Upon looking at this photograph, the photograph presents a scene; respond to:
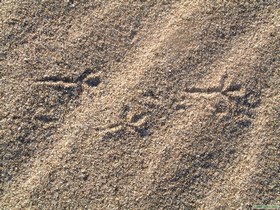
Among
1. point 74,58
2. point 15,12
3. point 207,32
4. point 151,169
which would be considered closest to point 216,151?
point 151,169

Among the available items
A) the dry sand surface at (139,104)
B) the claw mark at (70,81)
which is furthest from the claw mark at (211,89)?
the claw mark at (70,81)

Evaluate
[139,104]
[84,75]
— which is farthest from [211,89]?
[84,75]

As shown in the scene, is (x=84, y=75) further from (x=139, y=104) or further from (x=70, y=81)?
(x=139, y=104)

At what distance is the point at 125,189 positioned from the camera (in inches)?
64.2

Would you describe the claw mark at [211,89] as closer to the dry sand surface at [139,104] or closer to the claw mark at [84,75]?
the dry sand surface at [139,104]

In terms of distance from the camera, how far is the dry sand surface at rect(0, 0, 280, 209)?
163 cm

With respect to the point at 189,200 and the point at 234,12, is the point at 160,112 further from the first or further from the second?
the point at 234,12

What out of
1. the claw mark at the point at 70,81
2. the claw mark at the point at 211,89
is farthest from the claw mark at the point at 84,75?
the claw mark at the point at 211,89

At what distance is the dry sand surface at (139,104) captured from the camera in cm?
163

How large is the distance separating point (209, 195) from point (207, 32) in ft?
2.78

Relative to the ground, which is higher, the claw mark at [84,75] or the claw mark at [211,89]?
the claw mark at [84,75]

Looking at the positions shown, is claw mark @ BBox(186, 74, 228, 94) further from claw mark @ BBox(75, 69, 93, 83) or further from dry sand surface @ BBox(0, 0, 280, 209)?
claw mark @ BBox(75, 69, 93, 83)

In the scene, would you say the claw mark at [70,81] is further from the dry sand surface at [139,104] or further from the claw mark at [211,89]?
the claw mark at [211,89]

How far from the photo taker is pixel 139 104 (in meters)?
1.68
